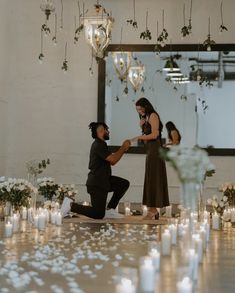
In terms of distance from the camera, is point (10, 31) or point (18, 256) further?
point (10, 31)

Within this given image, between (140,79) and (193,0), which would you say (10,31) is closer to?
(140,79)

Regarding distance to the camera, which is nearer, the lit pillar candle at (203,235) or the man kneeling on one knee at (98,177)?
the lit pillar candle at (203,235)

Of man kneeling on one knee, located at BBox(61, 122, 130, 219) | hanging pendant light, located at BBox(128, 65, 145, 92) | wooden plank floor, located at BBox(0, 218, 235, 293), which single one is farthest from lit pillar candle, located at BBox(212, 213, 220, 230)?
hanging pendant light, located at BBox(128, 65, 145, 92)

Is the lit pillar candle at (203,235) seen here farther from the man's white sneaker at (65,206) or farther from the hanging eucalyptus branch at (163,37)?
the hanging eucalyptus branch at (163,37)

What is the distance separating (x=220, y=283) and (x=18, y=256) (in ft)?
5.67

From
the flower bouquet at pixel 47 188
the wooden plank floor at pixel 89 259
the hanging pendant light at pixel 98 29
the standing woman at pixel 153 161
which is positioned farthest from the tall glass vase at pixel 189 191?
the flower bouquet at pixel 47 188

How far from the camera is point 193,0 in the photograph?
10203 millimetres

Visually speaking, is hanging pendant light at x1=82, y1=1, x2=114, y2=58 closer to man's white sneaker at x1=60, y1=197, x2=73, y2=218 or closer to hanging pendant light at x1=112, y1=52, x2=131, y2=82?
hanging pendant light at x1=112, y1=52, x2=131, y2=82

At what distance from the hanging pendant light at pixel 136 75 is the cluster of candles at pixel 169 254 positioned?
4.20 meters

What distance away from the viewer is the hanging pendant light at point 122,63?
385 inches

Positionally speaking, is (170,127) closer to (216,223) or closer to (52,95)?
(52,95)

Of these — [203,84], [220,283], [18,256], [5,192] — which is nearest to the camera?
[220,283]

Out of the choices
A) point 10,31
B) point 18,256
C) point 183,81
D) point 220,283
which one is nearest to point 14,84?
point 10,31

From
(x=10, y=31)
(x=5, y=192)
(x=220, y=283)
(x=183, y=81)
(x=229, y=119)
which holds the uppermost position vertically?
(x=10, y=31)
